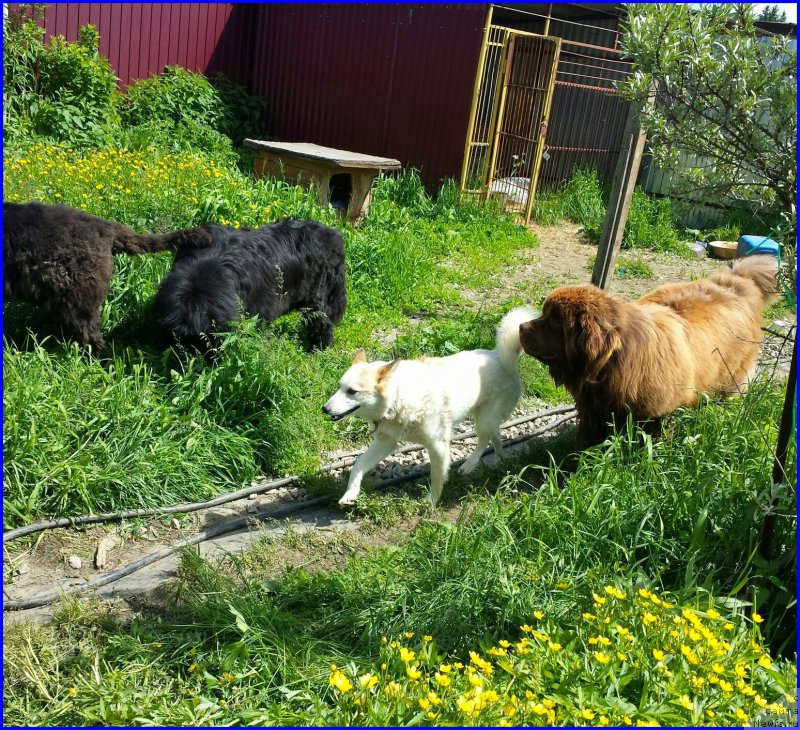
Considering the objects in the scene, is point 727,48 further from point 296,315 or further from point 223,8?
point 223,8

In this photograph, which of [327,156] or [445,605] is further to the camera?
[327,156]

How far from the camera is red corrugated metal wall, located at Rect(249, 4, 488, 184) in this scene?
12469mm

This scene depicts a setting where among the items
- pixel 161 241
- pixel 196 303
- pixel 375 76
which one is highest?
pixel 375 76

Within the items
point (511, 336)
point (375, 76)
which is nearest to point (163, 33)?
point (375, 76)

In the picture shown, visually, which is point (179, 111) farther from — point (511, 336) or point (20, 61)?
point (511, 336)

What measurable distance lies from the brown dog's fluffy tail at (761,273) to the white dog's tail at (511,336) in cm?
171

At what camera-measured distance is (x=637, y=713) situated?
2.76 meters

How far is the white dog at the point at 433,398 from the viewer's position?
14.8 ft

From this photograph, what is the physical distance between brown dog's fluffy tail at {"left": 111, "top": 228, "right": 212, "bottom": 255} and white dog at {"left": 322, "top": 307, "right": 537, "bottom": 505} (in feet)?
5.64

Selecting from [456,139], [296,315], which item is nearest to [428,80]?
[456,139]

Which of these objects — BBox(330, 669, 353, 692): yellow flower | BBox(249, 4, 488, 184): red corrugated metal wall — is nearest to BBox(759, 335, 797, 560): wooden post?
BBox(330, 669, 353, 692): yellow flower

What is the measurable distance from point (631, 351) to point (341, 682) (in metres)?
2.71

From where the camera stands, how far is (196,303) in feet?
17.6

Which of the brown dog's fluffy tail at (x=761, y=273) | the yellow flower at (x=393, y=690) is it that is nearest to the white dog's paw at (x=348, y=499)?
the yellow flower at (x=393, y=690)
